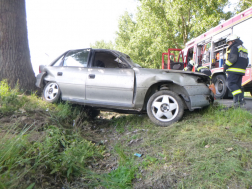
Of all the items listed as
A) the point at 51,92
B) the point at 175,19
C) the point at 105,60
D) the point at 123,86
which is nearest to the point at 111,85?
the point at 123,86

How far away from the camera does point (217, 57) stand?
8.58 meters

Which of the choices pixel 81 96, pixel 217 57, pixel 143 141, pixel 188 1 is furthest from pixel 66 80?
pixel 188 1

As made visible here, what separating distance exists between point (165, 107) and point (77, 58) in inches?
100

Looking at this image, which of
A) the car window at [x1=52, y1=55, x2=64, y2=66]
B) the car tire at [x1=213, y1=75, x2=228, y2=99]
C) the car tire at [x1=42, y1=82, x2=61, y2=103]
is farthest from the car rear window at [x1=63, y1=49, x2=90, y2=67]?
the car tire at [x1=213, y1=75, x2=228, y2=99]

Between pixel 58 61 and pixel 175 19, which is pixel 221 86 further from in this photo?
pixel 175 19

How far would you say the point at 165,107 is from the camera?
4.09 metres

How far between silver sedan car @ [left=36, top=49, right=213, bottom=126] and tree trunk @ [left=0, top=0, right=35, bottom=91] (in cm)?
82

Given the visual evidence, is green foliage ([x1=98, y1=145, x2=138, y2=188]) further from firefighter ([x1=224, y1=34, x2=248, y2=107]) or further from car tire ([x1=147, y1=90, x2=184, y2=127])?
firefighter ([x1=224, y1=34, x2=248, y2=107])

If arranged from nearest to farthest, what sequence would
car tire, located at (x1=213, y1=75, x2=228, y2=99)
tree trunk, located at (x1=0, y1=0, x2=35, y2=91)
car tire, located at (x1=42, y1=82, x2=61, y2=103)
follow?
car tire, located at (x1=42, y1=82, x2=61, y2=103) < tree trunk, located at (x1=0, y1=0, x2=35, y2=91) < car tire, located at (x1=213, y1=75, x2=228, y2=99)

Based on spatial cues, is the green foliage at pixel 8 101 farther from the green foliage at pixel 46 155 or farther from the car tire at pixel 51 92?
the green foliage at pixel 46 155

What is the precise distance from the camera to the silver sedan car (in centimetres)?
410

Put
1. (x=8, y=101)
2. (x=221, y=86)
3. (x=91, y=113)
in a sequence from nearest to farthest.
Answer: (x=8, y=101) → (x=91, y=113) → (x=221, y=86)

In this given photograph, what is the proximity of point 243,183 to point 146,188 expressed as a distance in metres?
1.11

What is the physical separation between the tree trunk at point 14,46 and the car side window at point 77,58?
A: 1.27 m
